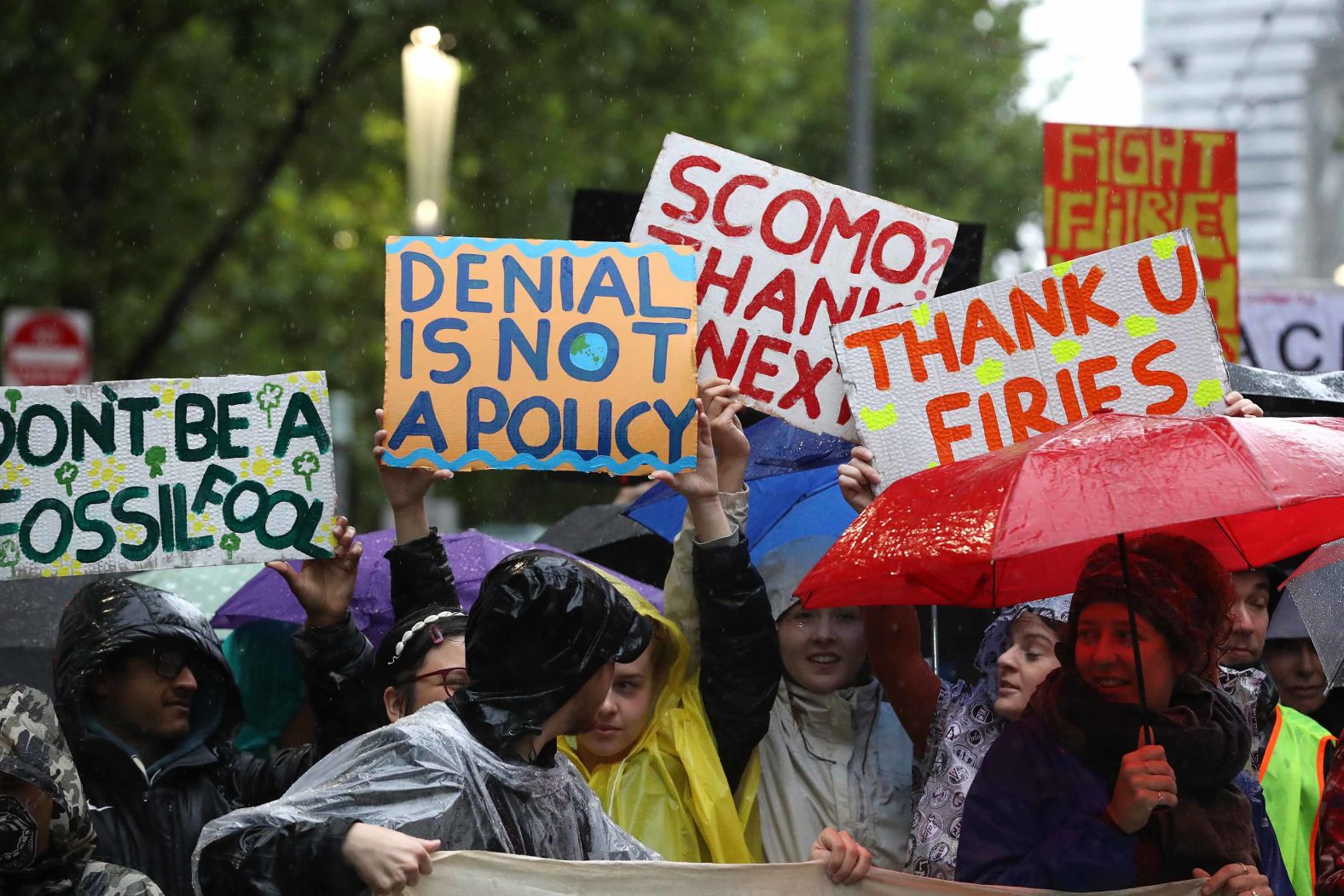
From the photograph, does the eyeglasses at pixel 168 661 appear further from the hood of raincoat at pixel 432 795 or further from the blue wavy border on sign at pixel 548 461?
the hood of raincoat at pixel 432 795

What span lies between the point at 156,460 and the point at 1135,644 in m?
2.29

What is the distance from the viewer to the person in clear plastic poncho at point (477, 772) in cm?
306

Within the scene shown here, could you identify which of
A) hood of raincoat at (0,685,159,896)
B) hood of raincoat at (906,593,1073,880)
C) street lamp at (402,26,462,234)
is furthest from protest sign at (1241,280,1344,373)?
street lamp at (402,26,462,234)

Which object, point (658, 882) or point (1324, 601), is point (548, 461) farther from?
point (1324, 601)

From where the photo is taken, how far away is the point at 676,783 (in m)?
4.43

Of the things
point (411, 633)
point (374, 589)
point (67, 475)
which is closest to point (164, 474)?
point (67, 475)

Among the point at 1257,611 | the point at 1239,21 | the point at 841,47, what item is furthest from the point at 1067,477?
the point at 1239,21

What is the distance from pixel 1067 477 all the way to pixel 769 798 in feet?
4.87

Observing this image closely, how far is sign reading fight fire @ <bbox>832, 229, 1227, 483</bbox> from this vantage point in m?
4.40

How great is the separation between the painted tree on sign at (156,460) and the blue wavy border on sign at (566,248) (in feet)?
2.45

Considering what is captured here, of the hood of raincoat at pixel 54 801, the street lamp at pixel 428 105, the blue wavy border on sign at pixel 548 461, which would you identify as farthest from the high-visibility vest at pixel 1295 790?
the street lamp at pixel 428 105

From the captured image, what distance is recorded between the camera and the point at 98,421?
445 centimetres

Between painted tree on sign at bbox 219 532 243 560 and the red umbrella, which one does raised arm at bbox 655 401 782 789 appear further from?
painted tree on sign at bbox 219 532 243 560

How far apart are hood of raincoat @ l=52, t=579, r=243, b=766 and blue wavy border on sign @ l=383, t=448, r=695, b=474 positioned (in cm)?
60
